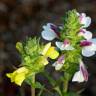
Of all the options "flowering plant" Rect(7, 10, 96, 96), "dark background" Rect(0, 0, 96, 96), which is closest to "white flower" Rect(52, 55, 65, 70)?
"flowering plant" Rect(7, 10, 96, 96)

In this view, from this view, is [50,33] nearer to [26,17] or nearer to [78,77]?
[78,77]

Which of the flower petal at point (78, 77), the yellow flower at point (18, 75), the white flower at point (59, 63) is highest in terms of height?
the white flower at point (59, 63)

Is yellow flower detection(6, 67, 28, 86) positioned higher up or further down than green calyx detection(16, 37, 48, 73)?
further down

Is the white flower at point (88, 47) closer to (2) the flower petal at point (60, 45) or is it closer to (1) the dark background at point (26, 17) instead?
(2) the flower petal at point (60, 45)

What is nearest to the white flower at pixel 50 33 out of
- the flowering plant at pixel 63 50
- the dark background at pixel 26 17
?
the flowering plant at pixel 63 50

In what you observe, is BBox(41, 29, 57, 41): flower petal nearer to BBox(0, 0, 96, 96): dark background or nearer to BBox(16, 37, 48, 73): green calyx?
BBox(16, 37, 48, 73): green calyx

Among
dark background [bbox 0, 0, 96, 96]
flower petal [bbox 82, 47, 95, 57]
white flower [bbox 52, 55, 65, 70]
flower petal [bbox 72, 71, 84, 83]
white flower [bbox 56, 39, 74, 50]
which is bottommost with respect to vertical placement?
flower petal [bbox 72, 71, 84, 83]

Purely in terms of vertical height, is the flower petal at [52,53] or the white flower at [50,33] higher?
the white flower at [50,33]

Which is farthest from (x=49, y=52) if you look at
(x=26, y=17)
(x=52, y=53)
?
(x=26, y=17)

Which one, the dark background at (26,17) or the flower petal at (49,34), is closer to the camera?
the flower petal at (49,34)
